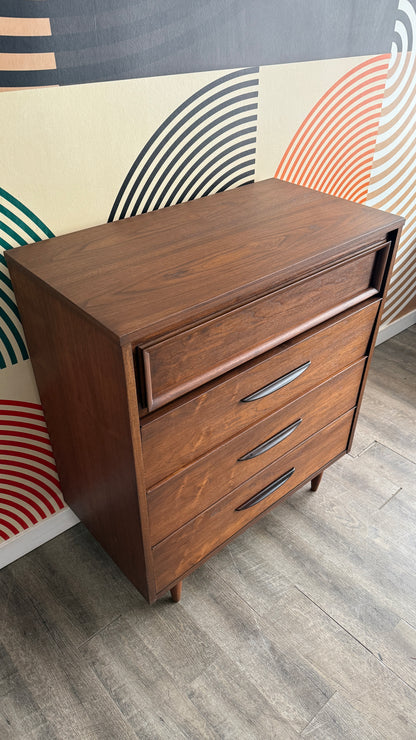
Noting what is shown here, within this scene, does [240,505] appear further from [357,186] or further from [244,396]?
[357,186]

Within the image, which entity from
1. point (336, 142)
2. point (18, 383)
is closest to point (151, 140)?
point (18, 383)

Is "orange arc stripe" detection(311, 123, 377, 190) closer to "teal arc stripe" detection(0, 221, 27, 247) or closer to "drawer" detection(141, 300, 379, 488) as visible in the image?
"drawer" detection(141, 300, 379, 488)

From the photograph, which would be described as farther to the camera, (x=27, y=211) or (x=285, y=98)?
(x=285, y=98)

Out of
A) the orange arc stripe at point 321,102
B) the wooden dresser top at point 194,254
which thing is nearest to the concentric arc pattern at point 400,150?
the orange arc stripe at point 321,102

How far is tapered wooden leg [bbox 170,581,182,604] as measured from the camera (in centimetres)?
137

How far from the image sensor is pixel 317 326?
123cm

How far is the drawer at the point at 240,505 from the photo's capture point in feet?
3.97

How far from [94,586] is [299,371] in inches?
32.0

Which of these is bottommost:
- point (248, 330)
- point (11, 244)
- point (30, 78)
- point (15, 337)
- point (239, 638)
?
point (239, 638)

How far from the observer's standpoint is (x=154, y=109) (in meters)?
1.23

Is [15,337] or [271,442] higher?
[15,337]

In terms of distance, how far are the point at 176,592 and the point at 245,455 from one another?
0.44 m

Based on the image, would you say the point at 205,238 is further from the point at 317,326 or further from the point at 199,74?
the point at 199,74

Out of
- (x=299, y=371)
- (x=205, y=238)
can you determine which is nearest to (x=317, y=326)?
(x=299, y=371)
